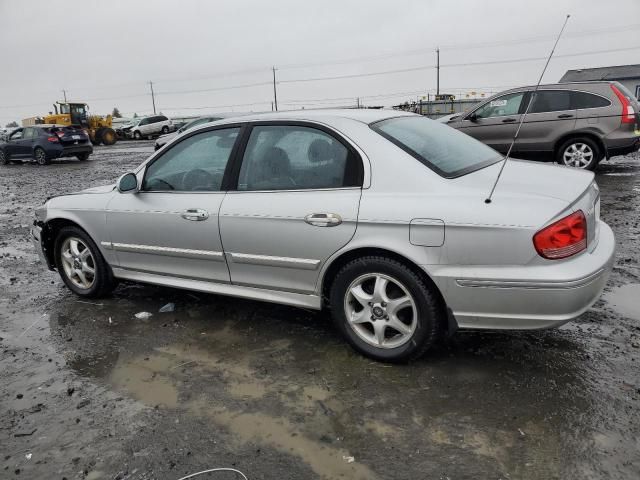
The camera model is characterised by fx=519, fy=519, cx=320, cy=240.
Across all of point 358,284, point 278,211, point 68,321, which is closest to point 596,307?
point 358,284

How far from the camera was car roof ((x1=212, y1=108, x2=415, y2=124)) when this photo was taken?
3500 mm

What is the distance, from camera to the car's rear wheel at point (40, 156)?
65.0ft

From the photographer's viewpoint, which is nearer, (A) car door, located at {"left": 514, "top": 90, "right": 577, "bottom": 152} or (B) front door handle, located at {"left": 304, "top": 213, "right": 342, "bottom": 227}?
(B) front door handle, located at {"left": 304, "top": 213, "right": 342, "bottom": 227}

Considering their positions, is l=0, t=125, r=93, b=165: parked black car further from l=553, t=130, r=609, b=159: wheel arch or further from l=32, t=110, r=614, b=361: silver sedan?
l=32, t=110, r=614, b=361: silver sedan

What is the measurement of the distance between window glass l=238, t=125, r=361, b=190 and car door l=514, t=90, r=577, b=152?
7403mm

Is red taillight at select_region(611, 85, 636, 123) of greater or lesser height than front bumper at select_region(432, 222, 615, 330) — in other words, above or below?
above

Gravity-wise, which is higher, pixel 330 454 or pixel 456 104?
pixel 456 104

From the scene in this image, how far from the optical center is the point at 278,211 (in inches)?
135

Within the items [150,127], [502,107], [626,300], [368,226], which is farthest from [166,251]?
[150,127]

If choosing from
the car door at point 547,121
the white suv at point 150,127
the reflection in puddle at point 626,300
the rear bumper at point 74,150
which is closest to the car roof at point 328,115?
the reflection in puddle at point 626,300

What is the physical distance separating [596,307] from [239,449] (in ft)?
9.69

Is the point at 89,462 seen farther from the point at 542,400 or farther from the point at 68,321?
the point at 542,400

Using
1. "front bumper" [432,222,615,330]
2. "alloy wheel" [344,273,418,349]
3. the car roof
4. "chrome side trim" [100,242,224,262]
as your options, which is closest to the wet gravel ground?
"alloy wheel" [344,273,418,349]

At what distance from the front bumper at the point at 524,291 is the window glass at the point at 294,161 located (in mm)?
930
